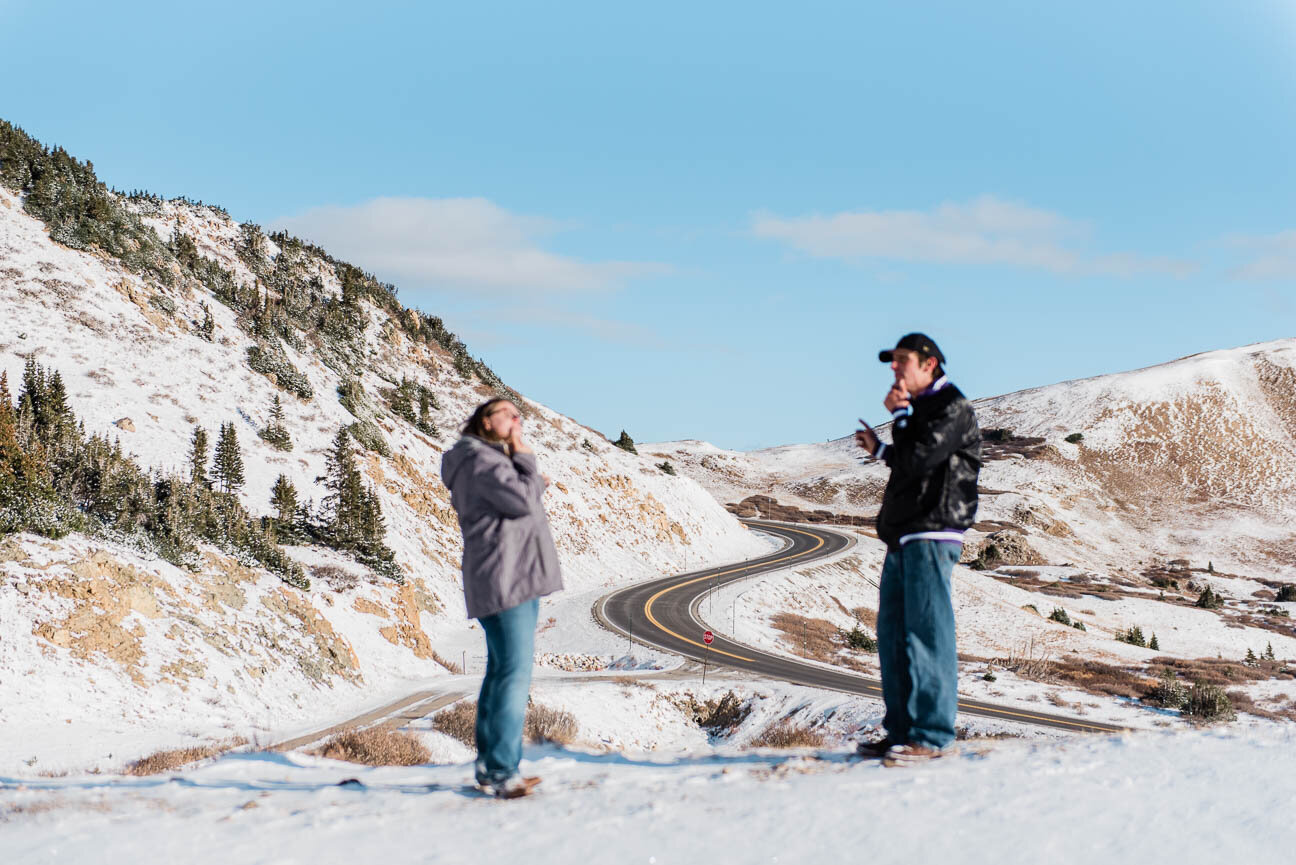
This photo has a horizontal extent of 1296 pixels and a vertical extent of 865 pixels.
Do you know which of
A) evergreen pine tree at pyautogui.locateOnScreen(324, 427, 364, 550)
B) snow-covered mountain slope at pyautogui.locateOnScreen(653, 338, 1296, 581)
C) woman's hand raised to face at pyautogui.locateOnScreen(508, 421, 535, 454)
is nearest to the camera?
woman's hand raised to face at pyautogui.locateOnScreen(508, 421, 535, 454)

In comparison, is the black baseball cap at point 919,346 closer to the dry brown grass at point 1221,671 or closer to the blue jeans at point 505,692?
the blue jeans at point 505,692

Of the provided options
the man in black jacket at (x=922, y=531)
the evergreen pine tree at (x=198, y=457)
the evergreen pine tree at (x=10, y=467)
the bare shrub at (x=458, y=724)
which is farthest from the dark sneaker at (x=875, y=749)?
the evergreen pine tree at (x=198, y=457)

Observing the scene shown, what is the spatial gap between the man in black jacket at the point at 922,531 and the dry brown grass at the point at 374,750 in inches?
233

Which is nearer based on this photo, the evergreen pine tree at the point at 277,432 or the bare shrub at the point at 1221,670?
the bare shrub at the point at 1221,670

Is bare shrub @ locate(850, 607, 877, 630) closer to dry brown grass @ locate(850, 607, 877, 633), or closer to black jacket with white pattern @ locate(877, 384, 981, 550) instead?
dry brown grass @ locate(850, 607, 877, 633)

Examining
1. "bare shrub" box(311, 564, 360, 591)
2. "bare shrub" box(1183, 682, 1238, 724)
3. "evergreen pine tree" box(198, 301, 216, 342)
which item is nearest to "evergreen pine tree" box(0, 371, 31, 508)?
"bare shrub" box(311, 564, 360, 591)

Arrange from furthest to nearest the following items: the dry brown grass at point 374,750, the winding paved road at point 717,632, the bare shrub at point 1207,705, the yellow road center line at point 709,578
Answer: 1. the yellow road center line at point 709,578
2. the bare shrub at point 1207,705
3. the winding paved road at point 717,632
4. the dry brown grass at point 374,750

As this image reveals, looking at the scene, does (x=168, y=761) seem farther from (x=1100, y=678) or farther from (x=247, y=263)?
(x=247, y=263)

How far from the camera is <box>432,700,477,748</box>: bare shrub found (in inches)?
585

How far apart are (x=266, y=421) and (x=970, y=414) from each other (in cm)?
3632

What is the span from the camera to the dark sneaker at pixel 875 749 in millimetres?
6363

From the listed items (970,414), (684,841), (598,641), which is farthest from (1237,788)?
(598,641)

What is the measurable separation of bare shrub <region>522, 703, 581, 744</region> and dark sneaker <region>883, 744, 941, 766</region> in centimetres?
963

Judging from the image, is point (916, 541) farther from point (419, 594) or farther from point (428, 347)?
point (428, 347)
